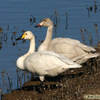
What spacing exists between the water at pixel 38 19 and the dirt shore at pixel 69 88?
1510 mm

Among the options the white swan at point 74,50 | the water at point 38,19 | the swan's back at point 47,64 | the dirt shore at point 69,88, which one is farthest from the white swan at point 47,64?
the water at point 38,19

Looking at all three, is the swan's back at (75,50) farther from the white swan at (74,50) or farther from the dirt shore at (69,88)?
the dirt shore at (69,88)

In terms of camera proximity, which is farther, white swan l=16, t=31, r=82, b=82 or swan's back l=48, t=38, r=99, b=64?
swan's back l=48, t=38, r=99, b=64

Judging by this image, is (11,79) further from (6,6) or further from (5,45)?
(6,6)

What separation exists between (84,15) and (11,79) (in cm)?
696

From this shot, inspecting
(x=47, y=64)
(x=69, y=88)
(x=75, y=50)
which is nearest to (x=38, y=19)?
(x=75, y=50)

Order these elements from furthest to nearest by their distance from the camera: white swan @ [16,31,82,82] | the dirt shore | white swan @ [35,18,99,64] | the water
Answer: the water < white swan @ [35,18,99,64] < white swan @ [16,31,82,82] < the dirt shore

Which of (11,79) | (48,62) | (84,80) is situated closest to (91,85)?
(84,80)

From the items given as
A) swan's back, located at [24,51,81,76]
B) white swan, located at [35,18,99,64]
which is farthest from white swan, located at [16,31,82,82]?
white swan, located at [35,18,99,64]

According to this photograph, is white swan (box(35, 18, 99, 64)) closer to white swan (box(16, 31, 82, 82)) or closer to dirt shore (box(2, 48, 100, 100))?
dirt shore (box(2, 48, 100, 100))

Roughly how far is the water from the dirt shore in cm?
151

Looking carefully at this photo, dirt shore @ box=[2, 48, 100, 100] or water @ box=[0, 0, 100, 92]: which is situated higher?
water @ box=[0, 0, 100, 92]

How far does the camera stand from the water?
38.8 feet

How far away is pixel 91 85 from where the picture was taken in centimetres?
730
